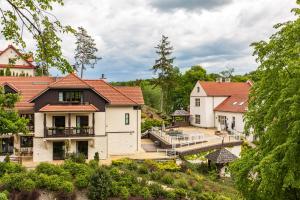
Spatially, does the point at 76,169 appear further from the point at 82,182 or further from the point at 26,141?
the point at 26,141

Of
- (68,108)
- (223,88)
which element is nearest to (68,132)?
(68,108)

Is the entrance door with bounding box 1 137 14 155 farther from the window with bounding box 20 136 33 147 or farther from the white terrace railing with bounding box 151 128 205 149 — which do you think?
the white terrace railing with bounding box 151 128 205 149

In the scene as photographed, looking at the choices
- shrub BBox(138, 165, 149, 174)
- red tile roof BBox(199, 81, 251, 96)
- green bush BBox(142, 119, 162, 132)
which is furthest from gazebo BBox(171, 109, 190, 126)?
shrub BBox(138, 165, 149, 174)

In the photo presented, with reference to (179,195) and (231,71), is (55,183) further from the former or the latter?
(231,71)

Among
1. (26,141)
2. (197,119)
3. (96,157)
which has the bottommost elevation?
(96,157)

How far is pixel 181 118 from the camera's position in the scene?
54469 millimetres

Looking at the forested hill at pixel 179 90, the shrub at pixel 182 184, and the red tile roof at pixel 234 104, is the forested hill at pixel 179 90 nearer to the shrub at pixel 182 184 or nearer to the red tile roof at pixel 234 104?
the red tile roof at pixel 234 104

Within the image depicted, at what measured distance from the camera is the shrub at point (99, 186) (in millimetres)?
21891

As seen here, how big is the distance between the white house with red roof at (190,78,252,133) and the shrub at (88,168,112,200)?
25.3 metres

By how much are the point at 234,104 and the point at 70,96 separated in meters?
23.4

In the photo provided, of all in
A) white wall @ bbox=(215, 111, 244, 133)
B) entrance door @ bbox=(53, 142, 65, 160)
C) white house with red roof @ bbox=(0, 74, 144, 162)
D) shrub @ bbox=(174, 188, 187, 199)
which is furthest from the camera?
white wall @ bbox=(215, 111, 244, 133)

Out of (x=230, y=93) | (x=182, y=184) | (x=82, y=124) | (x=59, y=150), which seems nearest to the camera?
(x=182, y=184)

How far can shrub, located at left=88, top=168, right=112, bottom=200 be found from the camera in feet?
71.8

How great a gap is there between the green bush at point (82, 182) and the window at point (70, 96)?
32.1ft
